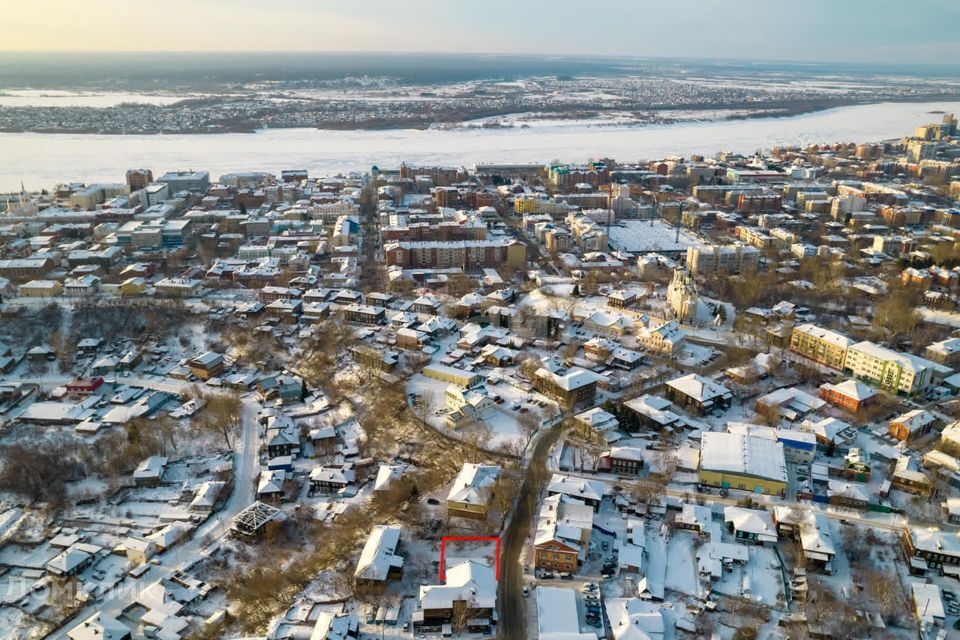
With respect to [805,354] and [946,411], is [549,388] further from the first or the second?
[946,411]

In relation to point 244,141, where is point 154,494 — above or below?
below

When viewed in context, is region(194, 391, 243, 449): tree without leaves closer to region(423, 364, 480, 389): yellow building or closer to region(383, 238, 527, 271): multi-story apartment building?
region(423, 364, 480, 389): yellow building

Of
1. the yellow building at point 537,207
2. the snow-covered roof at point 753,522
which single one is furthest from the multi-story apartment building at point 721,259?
the snow-covered roof at point 753,522

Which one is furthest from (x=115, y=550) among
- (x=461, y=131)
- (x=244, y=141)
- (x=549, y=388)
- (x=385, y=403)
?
(x=461, y=131)

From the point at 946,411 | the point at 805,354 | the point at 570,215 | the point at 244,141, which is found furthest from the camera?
the point at 244,141

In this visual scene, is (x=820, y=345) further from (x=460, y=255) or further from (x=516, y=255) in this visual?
(x=460, y=255)

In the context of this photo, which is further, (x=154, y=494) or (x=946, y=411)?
(x=946, y=411)

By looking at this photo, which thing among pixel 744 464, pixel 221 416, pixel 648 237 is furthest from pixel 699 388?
pixel 648 237

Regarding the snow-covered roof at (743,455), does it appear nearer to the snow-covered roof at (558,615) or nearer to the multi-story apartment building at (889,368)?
the snow-covered roof at (558,615)
